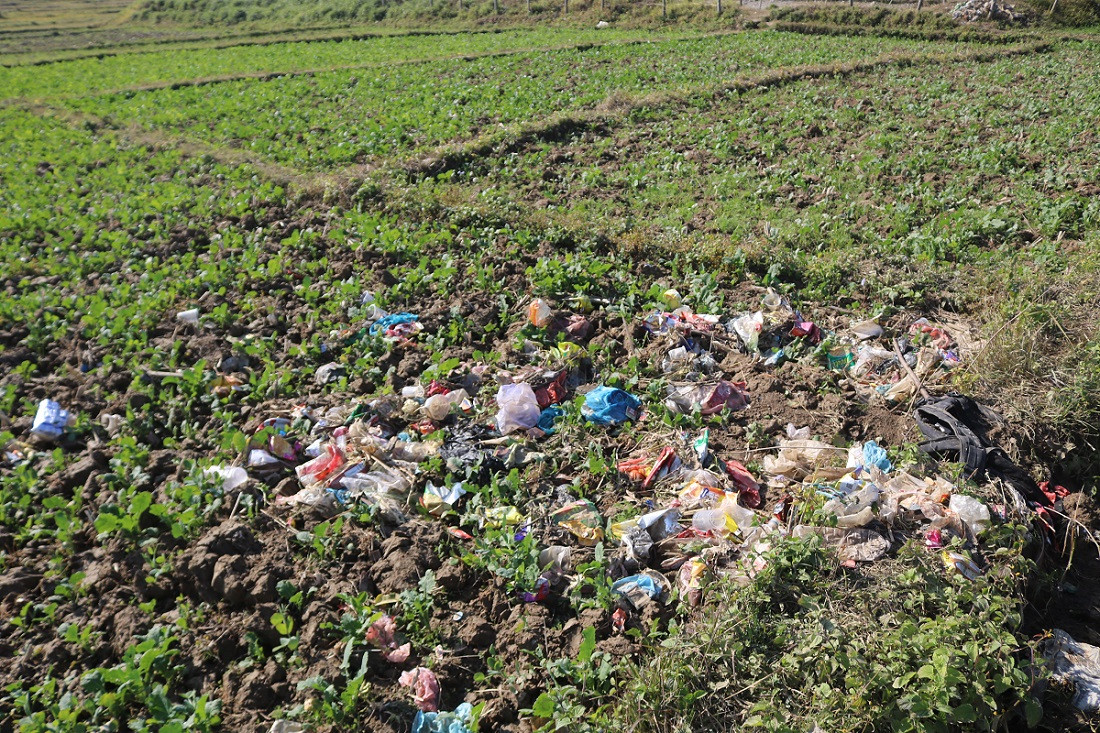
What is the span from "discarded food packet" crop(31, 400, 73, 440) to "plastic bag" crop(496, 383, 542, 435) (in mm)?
3712

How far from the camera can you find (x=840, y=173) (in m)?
10.2

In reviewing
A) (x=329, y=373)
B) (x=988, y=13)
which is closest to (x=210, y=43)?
(x=988, y=13)

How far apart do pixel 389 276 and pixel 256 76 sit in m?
16.9

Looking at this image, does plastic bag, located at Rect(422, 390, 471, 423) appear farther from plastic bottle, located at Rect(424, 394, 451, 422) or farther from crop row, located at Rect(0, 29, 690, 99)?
crop row, located at Rect(0, 29, 690, 99)

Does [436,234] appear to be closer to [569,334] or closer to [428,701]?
[569,334]

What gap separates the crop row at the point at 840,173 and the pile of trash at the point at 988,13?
10623 mm

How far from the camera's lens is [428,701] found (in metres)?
3.46

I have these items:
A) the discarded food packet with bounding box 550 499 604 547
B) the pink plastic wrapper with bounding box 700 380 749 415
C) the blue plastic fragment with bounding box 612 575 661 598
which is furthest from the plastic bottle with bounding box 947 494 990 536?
the discarded food packet with bounding box 550 499 604 547

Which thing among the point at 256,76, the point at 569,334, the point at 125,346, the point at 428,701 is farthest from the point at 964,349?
the point at 256,76

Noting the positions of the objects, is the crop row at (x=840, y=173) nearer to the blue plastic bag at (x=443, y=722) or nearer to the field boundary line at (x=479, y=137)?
the field boundary line at (x=479, y=137)

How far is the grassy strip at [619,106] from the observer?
1153 centimetres

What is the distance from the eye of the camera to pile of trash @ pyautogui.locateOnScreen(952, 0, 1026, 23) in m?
23.2

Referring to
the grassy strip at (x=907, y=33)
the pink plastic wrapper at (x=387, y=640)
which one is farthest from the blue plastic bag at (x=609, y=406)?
the grassy strip at (x=907, y=33)

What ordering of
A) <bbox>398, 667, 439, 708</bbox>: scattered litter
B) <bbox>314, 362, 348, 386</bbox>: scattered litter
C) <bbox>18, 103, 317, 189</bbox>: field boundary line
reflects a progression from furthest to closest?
<bbox>18, 103, 317, 189</bbox>: field boundary line < <bbox>314, 362, 348, 386</bbox>: scattered litter < <bbox>398, 667, 439, 708</bbox>: scattered litter
